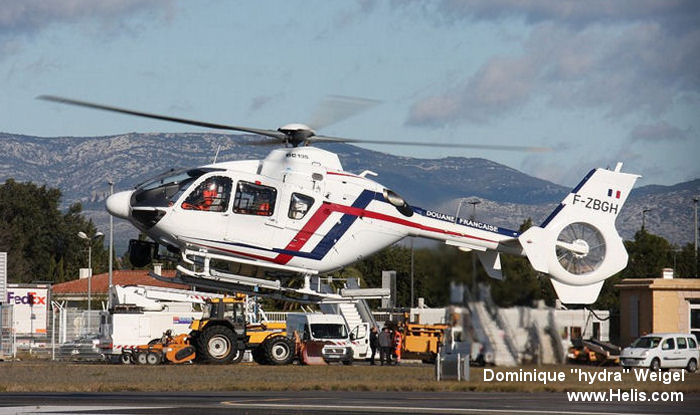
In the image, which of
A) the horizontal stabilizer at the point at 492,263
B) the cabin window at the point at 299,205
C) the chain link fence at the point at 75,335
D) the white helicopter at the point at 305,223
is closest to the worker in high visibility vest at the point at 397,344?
the white helicopter at the point at 305,223

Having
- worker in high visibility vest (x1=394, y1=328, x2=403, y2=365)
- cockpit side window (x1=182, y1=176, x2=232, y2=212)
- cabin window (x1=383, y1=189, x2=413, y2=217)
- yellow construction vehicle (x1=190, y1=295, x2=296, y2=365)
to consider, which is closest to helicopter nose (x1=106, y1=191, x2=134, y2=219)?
cockpit side window (x1=182, y1=176, x2=232, y2=212)

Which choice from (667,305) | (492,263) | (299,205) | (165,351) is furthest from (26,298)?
(492,263)

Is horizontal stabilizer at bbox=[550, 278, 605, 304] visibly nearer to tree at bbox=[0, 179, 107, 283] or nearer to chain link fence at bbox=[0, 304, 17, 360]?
chain link fence at bbox=[0, 304, 17, 360]

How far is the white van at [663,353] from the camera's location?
1662 inches

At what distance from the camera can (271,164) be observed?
37438 mm

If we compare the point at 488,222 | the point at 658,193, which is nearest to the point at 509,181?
the point at 488,222

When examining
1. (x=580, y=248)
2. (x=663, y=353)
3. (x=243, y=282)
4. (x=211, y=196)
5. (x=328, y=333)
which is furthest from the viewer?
(x=328, y=333)

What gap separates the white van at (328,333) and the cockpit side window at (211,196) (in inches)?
338

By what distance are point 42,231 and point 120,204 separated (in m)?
90.8

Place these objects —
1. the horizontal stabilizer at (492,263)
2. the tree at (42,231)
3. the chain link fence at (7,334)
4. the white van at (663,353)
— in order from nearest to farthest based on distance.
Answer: the horizontal stabilizer at (492,263), the white van at (663,353), the chain link fence at (7,334), the tree at (42,231)

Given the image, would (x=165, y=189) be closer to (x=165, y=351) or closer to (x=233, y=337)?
(x=233, y=337)

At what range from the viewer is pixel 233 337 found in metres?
41.6

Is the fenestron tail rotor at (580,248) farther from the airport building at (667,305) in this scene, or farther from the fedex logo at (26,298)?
the fedex logo at (26,298)

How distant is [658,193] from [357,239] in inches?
3718
